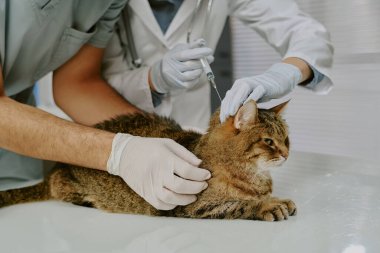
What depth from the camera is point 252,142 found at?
3.57ft

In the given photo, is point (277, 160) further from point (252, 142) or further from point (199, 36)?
point (199, 36)

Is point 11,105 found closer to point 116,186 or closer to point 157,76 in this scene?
point 116,186

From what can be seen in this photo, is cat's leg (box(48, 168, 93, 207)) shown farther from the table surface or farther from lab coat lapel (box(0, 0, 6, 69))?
lab coat lapel (box(0, 0, 6, 69))

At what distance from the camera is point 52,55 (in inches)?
56.9

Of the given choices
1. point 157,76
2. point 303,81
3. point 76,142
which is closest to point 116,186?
point 76,142

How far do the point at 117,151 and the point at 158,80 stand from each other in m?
0.46

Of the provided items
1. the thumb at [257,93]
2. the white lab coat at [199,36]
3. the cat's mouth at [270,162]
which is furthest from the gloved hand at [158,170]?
the white lab coat at [199,36]

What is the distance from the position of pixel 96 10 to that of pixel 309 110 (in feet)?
3.85

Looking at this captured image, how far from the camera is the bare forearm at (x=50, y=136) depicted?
117 cm

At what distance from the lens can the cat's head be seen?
1.08 metres

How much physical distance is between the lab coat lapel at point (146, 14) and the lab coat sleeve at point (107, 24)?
0.25 feet

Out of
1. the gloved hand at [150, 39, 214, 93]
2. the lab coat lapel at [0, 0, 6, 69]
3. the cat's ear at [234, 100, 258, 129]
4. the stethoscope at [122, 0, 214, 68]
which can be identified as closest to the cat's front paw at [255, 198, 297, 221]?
the cat's ear at [234, 100, 258, 129]

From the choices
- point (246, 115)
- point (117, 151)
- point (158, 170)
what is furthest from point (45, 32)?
point (246, 115)

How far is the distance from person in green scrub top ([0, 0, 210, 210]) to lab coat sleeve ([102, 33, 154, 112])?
75mm
